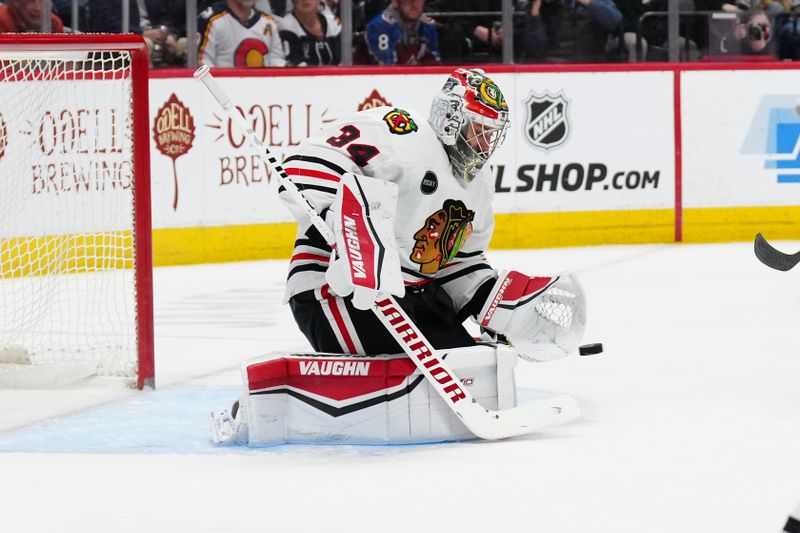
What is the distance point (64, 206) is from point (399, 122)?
247 cm

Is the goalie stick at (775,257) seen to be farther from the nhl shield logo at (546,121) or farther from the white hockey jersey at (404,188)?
the nhl shield logo at (546,121)

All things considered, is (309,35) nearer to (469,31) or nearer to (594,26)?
(469,31)

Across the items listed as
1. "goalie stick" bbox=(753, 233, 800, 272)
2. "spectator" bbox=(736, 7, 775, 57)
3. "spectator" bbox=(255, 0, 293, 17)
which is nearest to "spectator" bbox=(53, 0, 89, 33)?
"spectator" bbox=(255, 0, 293, 17)

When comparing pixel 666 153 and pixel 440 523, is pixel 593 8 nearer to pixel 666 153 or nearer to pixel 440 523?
pixel 666 153

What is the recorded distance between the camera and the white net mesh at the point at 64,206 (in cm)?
475

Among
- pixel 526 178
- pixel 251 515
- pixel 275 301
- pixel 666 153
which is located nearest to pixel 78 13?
pixel 275 301

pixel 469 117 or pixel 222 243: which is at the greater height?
pixel 469 117

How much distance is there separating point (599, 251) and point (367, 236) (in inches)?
178

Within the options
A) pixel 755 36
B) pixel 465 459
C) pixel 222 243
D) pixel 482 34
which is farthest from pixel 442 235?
pixel 755 36

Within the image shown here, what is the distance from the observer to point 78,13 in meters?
6.70

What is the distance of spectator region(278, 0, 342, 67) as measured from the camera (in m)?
7.25

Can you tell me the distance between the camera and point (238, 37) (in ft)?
23.4

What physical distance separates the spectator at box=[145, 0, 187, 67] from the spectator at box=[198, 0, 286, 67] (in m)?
0.11

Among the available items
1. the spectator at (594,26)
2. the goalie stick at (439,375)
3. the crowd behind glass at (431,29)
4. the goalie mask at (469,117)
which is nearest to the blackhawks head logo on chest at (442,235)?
the goalie mask at (469,117)
